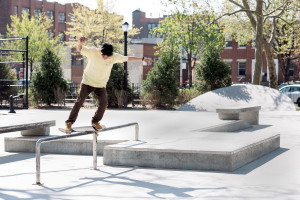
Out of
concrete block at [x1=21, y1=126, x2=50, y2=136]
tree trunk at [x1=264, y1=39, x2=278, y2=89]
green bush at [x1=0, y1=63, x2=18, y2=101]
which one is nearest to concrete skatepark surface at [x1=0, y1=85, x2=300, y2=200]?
concrete block at [x1=21, y1=126, x2=50, y2=136]

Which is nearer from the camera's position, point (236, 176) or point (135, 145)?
point (236, 176)

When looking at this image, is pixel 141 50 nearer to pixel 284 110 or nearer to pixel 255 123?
pixel 284 110

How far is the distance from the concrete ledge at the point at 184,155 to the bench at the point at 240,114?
4663 millimetres

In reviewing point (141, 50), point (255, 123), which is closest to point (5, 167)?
point (255, 123)

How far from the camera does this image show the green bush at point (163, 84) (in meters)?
24.0

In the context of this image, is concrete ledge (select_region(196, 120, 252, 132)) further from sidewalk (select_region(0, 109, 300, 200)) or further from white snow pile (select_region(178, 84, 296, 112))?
white snow pile (select_region(178, 84, 296, 112))

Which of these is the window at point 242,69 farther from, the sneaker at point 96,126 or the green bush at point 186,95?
the sneaker at point 96,126

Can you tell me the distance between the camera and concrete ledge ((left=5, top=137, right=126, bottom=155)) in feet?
31.8

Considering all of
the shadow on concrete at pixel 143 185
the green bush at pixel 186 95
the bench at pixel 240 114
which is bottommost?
the shadow on concrete at pixel 143 185

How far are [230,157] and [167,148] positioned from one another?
1.06 metres

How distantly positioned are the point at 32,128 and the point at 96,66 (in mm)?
2312

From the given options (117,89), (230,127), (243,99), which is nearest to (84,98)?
(230,127)

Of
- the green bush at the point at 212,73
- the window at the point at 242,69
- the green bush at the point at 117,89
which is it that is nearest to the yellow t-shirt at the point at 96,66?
the green bush at the point at 117,89

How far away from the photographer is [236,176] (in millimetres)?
7434
